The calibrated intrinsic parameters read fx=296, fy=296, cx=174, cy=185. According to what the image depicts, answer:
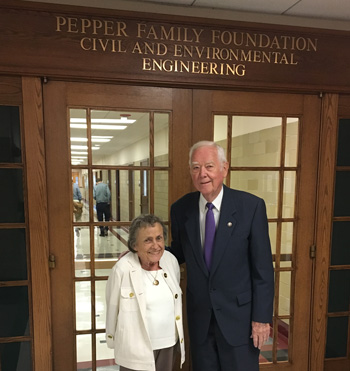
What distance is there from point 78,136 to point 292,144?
149cm

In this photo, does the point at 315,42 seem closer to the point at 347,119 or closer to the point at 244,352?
the point at 347,119

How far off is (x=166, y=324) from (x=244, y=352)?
46 cm

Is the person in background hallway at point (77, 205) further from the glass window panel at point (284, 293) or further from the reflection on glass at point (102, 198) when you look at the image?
the glass window panel at point (284, 293)

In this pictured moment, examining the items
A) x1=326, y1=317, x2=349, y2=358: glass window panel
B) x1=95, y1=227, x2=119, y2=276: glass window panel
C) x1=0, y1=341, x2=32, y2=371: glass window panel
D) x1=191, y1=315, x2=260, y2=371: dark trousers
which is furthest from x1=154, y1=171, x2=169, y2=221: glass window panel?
x1=326, y1=317, x2=349, y2=358: glass window panel

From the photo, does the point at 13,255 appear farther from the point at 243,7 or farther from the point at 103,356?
the point at 243,7

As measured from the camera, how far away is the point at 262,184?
2.15 meters

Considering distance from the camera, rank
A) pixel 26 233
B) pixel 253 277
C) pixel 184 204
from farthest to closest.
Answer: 1. pixel 26 233
2. pixel 184 204
3. pixel 253 277


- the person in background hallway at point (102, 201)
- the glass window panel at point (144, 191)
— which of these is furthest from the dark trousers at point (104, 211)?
the glass window panel at point (144, 191)

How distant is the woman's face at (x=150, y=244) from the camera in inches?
57.6

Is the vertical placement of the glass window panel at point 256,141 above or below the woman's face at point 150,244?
above

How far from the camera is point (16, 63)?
5.58ft

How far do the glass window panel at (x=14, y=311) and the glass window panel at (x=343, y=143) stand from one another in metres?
2.37

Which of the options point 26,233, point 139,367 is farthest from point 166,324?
point 26,233

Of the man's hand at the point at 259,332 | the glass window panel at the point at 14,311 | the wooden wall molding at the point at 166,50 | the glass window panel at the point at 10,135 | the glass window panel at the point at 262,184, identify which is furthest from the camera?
the glass window panel at the point at 262,184
